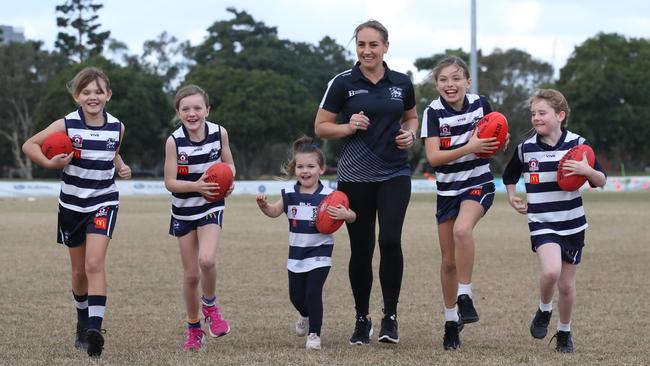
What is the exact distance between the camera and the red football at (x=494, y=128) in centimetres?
680

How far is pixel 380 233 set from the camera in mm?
7199

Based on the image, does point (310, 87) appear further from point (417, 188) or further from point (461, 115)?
point (461, 115)

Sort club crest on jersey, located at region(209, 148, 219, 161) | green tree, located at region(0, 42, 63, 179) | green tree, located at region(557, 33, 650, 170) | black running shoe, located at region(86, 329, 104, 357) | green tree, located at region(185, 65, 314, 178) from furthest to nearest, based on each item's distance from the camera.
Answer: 1. green tree, located at region(0, 42, 63, 179)
2. green tree, located at region(185, 65, 314, 178)
3. green tree, located at region(557, 33, 650, 170)
4. club crest on jersey, located at region(209, 148, 219, 161)
5. black running shoe, located at region(86, 329, 104, 357)

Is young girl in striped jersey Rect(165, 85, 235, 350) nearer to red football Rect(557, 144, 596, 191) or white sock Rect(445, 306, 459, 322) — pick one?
white sock Rect(445, 306, 459, 322)

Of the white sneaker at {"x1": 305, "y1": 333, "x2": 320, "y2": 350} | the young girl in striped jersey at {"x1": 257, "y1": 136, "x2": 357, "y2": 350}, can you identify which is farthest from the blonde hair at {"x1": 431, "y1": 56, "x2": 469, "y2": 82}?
the white sneaker at {"x1": 305, "y1": 333, "x2": 320, "y2": 350}

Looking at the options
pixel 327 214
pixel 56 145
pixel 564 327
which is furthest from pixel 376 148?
pixel 56 145

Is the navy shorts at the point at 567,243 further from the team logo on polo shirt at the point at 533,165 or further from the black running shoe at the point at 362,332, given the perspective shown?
the black running shoe at the point at 362,332

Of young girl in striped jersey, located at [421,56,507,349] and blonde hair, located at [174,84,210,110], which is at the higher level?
blonde hair, located at [174,84,210,110]

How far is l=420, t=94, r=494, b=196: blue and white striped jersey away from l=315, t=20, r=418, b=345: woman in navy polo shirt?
0.22 m

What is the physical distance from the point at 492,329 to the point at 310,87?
251 feet

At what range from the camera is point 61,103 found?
69.7 m

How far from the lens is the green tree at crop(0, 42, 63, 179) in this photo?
77.4 metres

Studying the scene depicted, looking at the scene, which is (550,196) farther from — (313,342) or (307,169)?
(313,342)

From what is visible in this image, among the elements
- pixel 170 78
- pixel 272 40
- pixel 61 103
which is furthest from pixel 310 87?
pixel 61 103
